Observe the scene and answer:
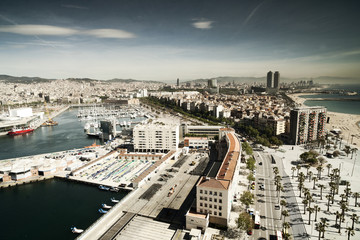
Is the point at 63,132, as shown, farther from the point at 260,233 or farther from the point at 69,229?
the point at 260,233

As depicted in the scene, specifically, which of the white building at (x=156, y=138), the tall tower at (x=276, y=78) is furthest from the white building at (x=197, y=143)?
the tall tower at (x=276, y=78)

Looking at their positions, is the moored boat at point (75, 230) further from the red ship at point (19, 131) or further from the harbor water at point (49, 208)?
the red ship at point (19, 131)

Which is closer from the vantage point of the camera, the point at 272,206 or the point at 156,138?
the point at 272,206

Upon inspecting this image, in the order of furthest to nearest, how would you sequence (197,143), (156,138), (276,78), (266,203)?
(276,78) → (197,143) → (156,138) → (266,203)

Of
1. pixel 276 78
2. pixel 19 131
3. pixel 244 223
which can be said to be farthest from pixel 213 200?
pixel 276 78

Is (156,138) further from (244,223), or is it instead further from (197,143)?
(244,223)

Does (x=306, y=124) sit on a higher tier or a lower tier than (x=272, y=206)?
higher

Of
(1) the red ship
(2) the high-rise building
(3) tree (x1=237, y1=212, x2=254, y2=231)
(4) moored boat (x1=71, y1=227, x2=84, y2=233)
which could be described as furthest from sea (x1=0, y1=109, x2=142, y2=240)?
(1) the red ship
